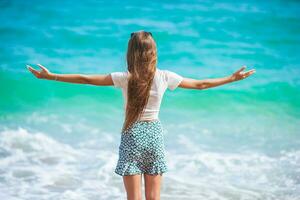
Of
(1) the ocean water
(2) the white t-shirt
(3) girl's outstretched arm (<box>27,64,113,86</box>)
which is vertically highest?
(1) the ocean water

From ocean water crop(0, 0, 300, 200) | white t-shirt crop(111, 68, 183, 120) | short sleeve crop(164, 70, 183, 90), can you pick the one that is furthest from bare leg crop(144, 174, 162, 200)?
ocean water crop(0, 0, 300, 200)

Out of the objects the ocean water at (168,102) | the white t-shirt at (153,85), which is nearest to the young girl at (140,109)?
the white t-shirt at (153,85)

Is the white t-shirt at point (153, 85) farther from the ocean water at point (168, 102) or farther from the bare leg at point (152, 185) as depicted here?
the ocean water at point (168, 102)

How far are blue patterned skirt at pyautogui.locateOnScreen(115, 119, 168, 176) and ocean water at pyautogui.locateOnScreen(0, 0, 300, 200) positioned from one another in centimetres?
229

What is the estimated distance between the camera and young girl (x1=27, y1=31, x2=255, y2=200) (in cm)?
300

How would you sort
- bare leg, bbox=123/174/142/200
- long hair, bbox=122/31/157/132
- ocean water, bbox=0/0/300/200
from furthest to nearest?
ocean water, bbox=0/0/300/200 → bare leg, bbox=123/174/142/200 → long hair, bbox=122/31/157/132

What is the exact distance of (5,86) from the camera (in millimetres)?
8648

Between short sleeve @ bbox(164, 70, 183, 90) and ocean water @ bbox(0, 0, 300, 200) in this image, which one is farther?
ocean water @ bbox(0, 0, 300, 200)

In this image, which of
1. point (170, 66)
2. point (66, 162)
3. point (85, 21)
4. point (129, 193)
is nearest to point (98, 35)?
point (85, 21)

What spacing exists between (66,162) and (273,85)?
355cm

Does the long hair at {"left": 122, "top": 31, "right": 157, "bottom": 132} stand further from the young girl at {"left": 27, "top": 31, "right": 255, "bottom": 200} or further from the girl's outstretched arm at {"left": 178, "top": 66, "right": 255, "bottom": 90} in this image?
the girl's outstretched arm at {"left": 178, "top": 66, "right": 255, "bottom": 90}

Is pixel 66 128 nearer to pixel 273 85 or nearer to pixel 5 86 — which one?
pixel 5 86

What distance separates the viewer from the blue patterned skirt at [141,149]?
306cm

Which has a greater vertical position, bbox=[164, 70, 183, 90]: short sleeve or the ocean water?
the ocean water
